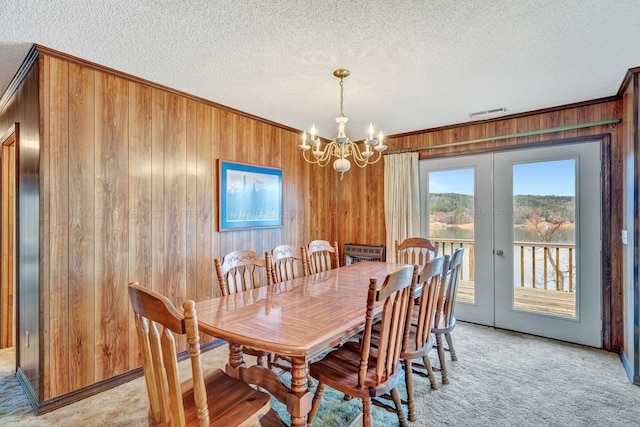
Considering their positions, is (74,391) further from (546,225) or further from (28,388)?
(546,225)

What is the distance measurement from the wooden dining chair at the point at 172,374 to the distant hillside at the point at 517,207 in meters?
3.39

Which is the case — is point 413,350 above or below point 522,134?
below

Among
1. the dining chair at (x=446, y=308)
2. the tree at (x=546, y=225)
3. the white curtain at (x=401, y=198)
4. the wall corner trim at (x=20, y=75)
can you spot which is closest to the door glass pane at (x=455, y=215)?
the white curtain at (x=401, y=198)

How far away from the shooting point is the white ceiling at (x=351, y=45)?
5.78 feet

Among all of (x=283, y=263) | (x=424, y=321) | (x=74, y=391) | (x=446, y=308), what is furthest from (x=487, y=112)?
(x=74, y=391)

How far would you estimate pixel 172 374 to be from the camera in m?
1.14

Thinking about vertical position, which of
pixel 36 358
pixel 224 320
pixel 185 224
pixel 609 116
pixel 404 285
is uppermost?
pixel 609 116

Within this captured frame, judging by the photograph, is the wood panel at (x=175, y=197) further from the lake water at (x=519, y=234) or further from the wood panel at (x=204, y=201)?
the lake water at (x=519, y=234)

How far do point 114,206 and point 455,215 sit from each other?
3.75m

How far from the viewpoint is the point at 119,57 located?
229cm

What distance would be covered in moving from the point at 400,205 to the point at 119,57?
3486 millimetres

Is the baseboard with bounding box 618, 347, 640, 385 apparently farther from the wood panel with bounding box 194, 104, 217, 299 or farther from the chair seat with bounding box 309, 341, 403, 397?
A: the wood panel with bounding box 194, 104, 217, 299

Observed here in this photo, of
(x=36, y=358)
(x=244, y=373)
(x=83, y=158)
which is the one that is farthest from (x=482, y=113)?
(x=36, y=358)

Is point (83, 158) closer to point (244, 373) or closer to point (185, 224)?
point (185, 224)
